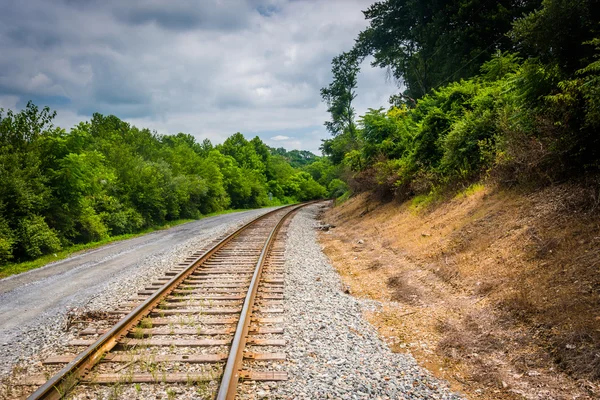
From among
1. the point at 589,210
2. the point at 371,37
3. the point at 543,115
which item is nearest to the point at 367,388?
the point at 589,210

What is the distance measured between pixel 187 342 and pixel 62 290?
17.7 ft

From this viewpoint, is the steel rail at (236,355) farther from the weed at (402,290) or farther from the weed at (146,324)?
the weed at (402,290)

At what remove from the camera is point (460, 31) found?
18.0 metres

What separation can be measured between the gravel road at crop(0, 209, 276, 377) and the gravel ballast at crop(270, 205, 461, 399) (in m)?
3.35

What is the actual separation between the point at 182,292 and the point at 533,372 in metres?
5.95

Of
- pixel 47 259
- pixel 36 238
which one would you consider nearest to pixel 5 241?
pixel 36 238

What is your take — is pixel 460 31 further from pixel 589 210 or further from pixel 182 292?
pixel 182 292

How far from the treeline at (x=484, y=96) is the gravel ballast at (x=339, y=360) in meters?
5.10

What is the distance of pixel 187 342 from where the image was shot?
484 cm

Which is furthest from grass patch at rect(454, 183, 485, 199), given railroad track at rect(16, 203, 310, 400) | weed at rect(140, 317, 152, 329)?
weed at rect(140, 317, 152, 329)

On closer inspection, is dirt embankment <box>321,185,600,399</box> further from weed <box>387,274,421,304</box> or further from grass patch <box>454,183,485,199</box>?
grass patch <box>454,183,485,199</box>

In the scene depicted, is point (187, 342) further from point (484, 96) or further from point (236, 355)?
point (484, 96)

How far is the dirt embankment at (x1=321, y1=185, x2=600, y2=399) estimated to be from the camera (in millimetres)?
3951

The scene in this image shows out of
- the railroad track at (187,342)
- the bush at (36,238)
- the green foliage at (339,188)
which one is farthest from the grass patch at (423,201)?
the green foliage at (339,188)
